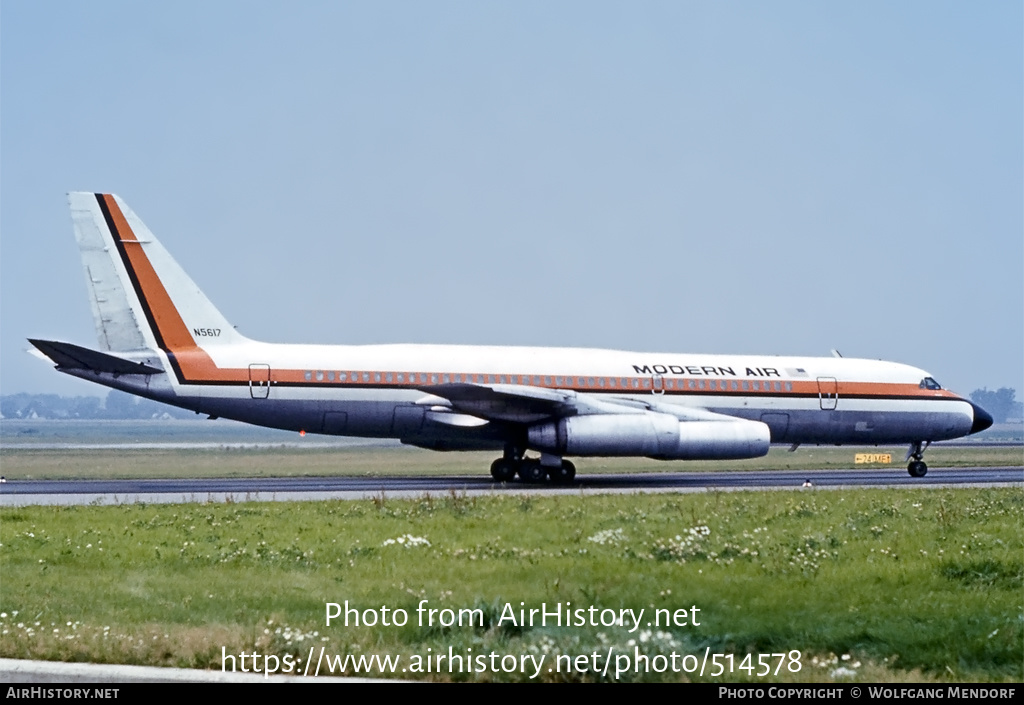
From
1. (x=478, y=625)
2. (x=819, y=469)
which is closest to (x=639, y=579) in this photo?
(x=478, y=625)

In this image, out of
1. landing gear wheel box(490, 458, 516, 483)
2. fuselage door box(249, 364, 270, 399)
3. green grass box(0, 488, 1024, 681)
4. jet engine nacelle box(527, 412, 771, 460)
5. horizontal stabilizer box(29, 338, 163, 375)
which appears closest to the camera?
green grass box(0, 488, 1024, 681)

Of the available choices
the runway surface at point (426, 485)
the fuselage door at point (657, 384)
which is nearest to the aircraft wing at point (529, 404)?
the fuselage door at point (657, 384)

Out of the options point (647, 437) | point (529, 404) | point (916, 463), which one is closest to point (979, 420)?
point (916, 463)

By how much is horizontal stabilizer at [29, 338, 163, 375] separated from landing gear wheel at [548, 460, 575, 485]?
980cm

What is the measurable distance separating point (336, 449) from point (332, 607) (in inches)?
1669

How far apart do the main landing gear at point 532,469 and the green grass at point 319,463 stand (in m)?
4.44

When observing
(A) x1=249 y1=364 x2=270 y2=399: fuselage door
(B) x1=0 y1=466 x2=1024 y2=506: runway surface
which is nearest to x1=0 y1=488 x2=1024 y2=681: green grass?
(B) x1=0 y1=466 x2=1024 y2=506: runway surface

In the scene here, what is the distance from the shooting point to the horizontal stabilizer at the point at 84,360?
84.1 ft

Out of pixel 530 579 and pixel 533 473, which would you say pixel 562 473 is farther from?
pixel 530 579

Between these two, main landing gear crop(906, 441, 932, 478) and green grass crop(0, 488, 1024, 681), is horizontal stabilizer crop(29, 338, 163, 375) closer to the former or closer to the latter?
green grass crop(0, 488, 1024, 681)

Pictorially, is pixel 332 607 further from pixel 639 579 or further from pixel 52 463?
pixel 52 463

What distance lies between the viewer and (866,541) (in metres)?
14.7

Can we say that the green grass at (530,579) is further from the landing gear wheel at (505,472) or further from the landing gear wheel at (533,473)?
the landing gear wheel at (505,472)

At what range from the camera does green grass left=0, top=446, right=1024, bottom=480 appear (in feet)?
115
